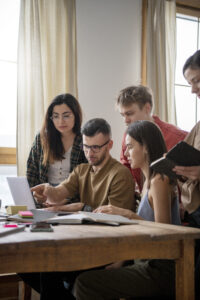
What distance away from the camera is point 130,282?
1.37m

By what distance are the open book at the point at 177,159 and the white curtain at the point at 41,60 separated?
1.95 meters

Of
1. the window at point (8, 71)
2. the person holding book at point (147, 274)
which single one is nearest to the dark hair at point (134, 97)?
the person holding book at point (147, 274)

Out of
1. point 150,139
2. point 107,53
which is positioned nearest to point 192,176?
point 150,139

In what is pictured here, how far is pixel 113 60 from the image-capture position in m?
3.89

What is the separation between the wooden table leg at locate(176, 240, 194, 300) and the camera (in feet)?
4.11

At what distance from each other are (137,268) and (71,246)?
1.38 ft

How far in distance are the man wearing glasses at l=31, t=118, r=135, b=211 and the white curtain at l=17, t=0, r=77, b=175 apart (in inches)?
43.9

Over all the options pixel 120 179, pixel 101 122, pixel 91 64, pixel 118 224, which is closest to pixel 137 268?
pixel 118 224

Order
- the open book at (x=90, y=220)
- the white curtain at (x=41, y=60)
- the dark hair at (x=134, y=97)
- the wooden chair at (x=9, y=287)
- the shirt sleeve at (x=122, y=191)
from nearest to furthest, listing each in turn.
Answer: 1. the open book at (x=90, y=220)
2. the shirt sleeve at (x=122, y=191)
3. the dark hair at (x=134, y=97)
4. the wooden chair at (x=9, y=287)
5. the white curtain at (x=41, y=60)

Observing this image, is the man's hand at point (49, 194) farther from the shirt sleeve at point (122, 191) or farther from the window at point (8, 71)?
the window at point (8, 71)

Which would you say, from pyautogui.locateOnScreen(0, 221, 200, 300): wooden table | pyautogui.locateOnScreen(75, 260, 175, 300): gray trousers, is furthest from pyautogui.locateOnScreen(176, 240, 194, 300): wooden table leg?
pyautogui.locateOnScreen(75, 260, 175, 300): gray trousers

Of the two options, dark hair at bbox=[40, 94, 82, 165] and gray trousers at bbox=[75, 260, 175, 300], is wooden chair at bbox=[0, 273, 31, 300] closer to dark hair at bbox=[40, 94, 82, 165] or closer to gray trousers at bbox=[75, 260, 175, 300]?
dark hair at bbox=[40, 94, 82, 165]

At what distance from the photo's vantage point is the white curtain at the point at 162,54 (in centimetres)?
399

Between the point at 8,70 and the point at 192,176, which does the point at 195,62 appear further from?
the point at 8,70
